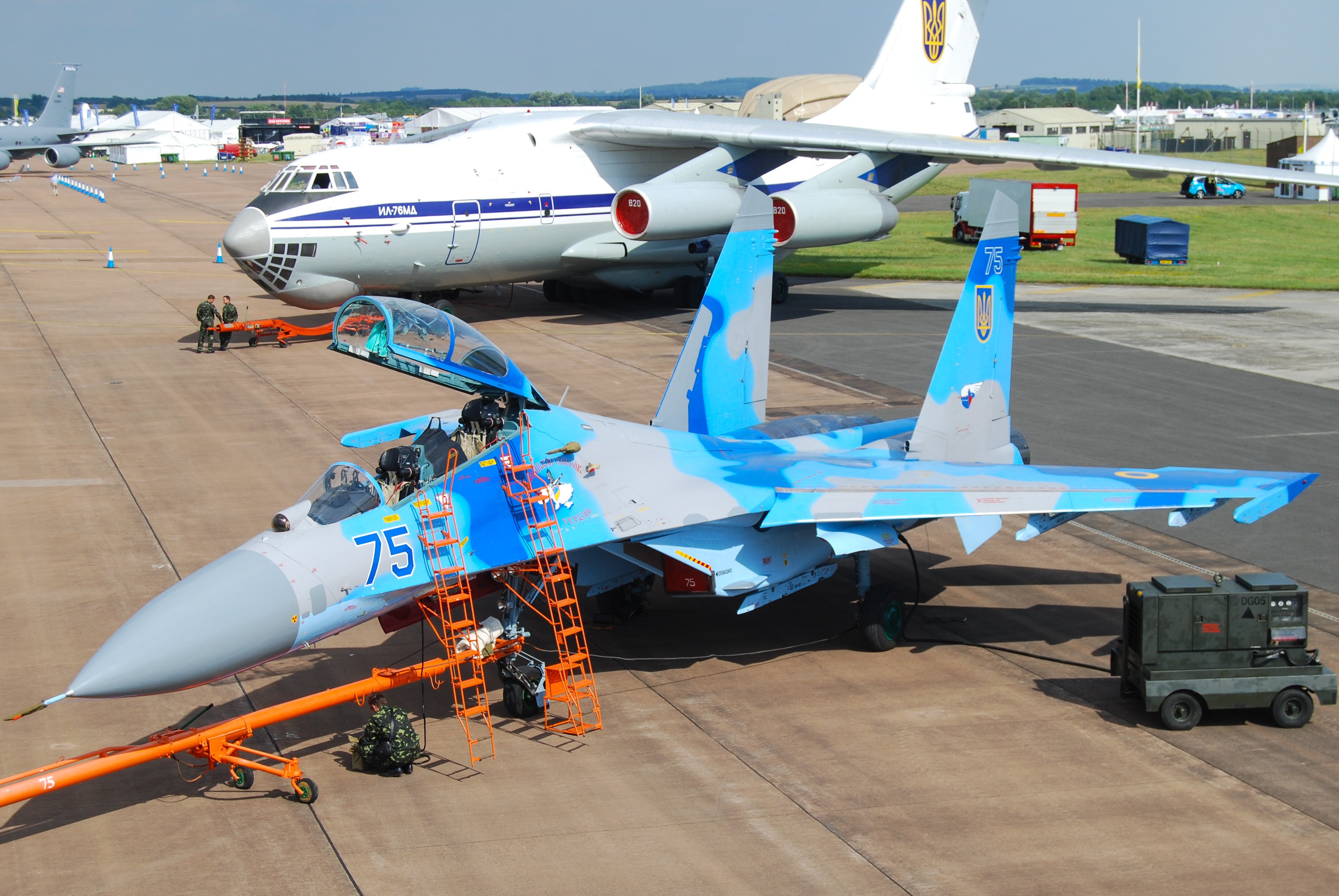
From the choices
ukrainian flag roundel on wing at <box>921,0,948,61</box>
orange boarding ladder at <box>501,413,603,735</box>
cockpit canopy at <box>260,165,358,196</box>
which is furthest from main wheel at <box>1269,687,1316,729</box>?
ukrainian flag roundel on wing at <box>921,0,948,61</box>

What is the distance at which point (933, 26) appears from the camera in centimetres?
3500

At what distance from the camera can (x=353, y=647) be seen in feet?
41.1

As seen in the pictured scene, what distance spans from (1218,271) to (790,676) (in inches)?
1261

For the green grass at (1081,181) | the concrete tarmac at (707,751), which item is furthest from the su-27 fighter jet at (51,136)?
the concrete tarmac at (707,751)

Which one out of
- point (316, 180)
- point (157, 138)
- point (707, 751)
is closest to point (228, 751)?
point (707, 751)

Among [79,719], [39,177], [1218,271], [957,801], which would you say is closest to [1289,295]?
[1218,271]

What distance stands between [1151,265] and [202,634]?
36876 mm

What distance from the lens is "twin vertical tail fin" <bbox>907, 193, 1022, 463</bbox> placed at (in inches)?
536

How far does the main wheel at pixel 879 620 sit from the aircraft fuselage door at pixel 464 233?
17.7m

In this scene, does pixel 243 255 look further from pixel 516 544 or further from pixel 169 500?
pixel 516 544

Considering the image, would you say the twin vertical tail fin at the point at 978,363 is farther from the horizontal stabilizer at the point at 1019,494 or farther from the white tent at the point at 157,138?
the white tent at the point at 157,138

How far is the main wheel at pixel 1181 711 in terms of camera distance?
1059 centimetres

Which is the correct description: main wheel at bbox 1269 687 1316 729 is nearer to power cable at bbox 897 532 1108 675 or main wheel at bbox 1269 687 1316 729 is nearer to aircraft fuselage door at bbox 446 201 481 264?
power cable at bbox 897 532 1108 675

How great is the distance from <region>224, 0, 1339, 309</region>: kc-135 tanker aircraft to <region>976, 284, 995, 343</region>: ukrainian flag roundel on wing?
1416 centimetres
